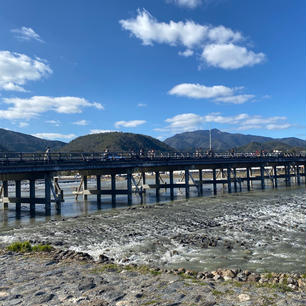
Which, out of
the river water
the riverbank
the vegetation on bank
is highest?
the riverbank

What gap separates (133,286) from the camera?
26.0 ft

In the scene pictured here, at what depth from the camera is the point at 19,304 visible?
6.82 meters

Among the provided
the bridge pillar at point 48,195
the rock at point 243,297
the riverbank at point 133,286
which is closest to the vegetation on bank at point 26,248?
the riverbank at point 133,286

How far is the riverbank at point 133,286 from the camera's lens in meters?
6.96

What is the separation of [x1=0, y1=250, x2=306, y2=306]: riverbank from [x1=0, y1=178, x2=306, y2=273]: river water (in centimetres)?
218

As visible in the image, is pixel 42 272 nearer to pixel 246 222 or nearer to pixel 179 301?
pixel 179 301

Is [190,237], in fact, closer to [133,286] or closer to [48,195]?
[133,286]

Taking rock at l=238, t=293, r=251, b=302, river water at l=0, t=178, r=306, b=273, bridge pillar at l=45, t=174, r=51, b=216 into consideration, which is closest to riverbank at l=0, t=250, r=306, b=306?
rock at l=238, t=293, r=251, b=302

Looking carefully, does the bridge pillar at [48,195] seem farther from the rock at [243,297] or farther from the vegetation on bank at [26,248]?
the rock at [243,297]

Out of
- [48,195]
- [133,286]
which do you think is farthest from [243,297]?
[48,195]

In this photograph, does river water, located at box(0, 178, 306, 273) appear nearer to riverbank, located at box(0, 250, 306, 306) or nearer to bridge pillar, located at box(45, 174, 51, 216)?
bridge pillar, located at box(45, 174, 51, 216)

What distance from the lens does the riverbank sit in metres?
6.96

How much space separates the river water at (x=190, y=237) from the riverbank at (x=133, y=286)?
218 cm

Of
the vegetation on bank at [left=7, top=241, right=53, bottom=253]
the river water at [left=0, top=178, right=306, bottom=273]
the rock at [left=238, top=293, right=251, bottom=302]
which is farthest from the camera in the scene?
the vegetation on bank at [left=7, top=241, right=53, bottom=253]
